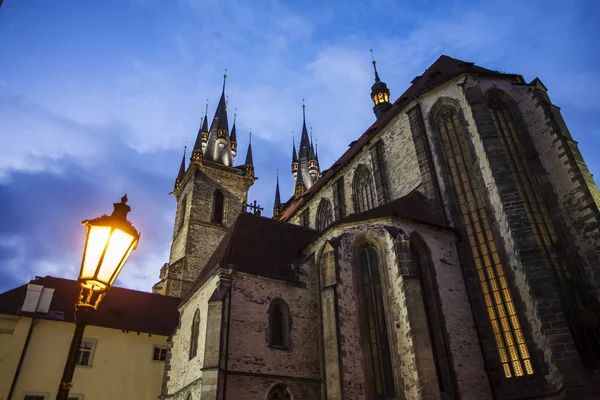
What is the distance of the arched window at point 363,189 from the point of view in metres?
21.3

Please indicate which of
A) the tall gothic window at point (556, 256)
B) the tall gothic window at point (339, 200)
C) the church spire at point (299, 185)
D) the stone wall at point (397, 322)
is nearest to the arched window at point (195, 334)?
the stone wall at point (397, 322)

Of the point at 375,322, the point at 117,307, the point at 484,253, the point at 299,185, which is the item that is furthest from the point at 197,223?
the point at 484,253

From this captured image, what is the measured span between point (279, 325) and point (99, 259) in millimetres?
11871

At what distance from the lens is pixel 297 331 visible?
49.3 feet

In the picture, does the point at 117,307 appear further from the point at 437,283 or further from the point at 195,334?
the point at 437,283

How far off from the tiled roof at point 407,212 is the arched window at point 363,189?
4249 mm

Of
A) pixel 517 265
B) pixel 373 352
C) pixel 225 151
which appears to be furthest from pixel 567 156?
pixel 225 151

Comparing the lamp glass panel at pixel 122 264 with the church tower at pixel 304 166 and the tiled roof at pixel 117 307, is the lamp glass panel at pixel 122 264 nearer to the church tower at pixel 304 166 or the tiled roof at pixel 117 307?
the tiled roof at pixel 117 307

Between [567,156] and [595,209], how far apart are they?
2.22 m

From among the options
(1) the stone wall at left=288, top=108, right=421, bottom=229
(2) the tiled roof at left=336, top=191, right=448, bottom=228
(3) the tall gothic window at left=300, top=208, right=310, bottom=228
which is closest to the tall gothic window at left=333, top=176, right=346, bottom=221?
(1) the stone wall at left=288, top=108, right=421, bottom=229

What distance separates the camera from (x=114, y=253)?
12.9 feet

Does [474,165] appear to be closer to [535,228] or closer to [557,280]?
[535,228]

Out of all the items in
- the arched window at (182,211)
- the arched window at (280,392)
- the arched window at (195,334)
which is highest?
the arched window at (182,211)

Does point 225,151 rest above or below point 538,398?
above
